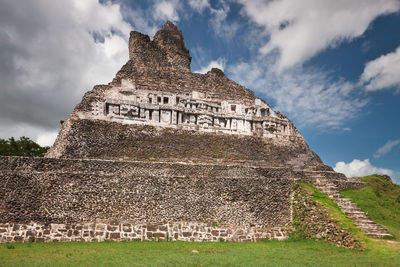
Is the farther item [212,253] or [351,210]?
[351,210]

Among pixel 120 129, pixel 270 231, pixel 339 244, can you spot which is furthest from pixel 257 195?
pixel 120 129

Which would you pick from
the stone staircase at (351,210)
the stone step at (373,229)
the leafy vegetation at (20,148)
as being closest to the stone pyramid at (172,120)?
the stone staircase at (351,210)

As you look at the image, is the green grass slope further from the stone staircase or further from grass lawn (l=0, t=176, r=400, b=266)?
the stone staircase

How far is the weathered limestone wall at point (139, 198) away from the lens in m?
12.1

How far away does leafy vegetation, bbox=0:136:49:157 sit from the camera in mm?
30656

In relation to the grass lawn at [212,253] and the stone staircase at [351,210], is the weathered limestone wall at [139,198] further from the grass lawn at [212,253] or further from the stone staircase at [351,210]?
the stone staircase at [351,210]

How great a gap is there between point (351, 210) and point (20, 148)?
34318 mm

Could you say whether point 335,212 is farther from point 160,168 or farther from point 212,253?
point 160,168

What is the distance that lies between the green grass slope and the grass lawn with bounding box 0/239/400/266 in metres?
3.42

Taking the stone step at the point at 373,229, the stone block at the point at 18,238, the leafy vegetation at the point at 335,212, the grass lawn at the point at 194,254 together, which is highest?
the leafy vegetation at the point at 335,212

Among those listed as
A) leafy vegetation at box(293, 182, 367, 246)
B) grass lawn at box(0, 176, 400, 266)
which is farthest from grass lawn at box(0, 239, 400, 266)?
leafy vegetation at box(293, 182, 367, 246)

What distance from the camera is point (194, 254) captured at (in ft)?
33.2

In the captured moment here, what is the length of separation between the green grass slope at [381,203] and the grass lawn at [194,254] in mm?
3421

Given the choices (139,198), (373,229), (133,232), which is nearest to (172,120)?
(139,198)
